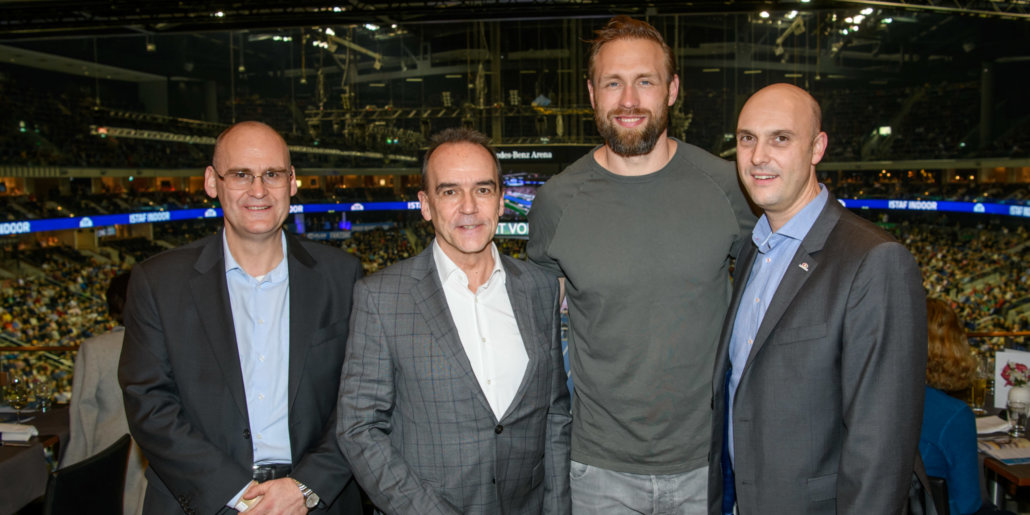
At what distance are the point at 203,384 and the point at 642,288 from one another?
4.15 feet

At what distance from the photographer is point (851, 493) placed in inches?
55.9

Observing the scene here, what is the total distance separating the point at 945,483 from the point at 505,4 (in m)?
7.59

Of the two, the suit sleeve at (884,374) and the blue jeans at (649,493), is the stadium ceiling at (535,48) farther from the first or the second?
the suit sleeve at (884,374)

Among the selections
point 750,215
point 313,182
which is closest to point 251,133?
point 750,215

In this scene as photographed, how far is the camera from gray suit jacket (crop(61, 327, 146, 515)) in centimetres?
279

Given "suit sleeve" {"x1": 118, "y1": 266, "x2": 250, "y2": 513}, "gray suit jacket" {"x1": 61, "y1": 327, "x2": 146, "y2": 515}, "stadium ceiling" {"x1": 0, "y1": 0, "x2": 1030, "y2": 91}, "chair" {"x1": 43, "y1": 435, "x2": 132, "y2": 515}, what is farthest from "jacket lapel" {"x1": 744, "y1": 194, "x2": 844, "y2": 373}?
"stadium ceiling" {"x1": 0, "y1": 0, "x2": 1030, "y2": 91}

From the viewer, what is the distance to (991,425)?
2977mm

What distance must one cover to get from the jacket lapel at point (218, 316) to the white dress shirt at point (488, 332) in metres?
0.62

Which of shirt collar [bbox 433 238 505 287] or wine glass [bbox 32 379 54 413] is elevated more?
shirt collar [bbox 433 238 505 287]

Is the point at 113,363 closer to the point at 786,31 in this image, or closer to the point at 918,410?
the point at 918,410

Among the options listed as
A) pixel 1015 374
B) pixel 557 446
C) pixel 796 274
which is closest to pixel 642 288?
pixel 796 274

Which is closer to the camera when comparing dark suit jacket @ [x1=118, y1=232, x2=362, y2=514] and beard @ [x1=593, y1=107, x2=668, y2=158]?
dark suit jacket @ [x1=118, y1=232, x2=362, y2=514]

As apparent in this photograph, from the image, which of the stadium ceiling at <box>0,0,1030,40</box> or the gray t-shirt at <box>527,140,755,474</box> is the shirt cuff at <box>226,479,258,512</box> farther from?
the stadium ceiling at <box>0,0,1030,40</box>

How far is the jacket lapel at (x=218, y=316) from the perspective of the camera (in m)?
1.73
